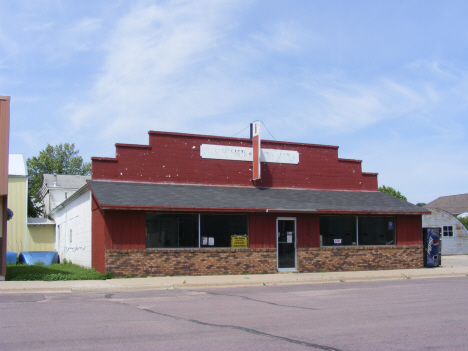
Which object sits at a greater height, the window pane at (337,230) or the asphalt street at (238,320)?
the window pane at (337,230)

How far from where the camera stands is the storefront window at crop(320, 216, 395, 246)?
2139 cm

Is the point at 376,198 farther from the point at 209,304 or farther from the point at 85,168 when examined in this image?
the point at 85,168

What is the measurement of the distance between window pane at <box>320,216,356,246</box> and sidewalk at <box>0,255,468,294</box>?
1.62 metres

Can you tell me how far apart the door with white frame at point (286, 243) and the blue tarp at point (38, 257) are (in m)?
12.6

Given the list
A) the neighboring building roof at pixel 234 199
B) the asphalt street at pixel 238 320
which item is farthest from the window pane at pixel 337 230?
the asphalt street at pixel 238 320

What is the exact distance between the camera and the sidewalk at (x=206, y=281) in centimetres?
1471

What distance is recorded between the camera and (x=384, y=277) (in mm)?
19141

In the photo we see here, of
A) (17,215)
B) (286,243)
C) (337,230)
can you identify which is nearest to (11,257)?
(17,215)

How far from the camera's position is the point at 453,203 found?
61219 millimetres

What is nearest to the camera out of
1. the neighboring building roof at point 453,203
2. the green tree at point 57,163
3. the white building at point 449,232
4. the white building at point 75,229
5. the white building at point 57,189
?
the white building at point 75,229

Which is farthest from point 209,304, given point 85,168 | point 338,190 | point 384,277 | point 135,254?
point 85,168

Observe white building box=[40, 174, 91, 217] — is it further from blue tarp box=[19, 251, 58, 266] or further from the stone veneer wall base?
the stone veneer wall base

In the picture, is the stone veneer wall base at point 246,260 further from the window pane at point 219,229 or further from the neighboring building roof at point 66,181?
the neighboring building roof at point 66,181

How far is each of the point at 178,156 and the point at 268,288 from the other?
26.0ft
